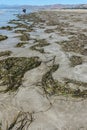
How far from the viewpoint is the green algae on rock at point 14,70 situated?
8.57 metres

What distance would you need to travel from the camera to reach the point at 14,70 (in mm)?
9773

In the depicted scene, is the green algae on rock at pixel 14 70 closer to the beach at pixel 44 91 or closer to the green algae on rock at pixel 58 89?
the beach at pixel 44 91

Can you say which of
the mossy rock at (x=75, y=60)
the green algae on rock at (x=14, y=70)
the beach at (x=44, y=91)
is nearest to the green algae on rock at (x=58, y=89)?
the beach at (x=44, y=91)

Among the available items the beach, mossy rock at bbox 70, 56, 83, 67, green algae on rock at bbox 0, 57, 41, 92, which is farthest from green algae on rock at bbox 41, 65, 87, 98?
mossy rock at bbox 70, 56, 83, 67

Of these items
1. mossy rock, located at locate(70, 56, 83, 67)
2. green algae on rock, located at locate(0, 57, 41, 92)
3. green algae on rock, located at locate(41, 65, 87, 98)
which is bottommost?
mossy rock, located at locate(70, 56, 83, 67)

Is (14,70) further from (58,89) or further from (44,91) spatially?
(58,89)

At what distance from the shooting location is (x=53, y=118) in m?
6.50

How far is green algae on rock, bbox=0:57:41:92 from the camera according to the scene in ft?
28.1

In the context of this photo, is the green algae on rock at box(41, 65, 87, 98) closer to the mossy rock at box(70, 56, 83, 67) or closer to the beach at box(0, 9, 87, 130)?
the beach at box(0, 9, 87, 130)

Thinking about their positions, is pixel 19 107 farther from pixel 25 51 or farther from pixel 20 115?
pixel 25 51

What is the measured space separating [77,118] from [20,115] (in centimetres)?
145

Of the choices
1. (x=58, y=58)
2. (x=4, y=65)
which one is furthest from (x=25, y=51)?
(x=4, y=65)

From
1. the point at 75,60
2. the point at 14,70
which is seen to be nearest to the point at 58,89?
the point at 14,70

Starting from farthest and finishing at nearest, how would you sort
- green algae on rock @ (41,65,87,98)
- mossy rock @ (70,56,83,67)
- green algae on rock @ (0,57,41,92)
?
1. mossy rock @ (70,56,83,67)
2. green algae on rock @ (0,57,41,92)
3. green algae on rock @ (41,65,87,98)
